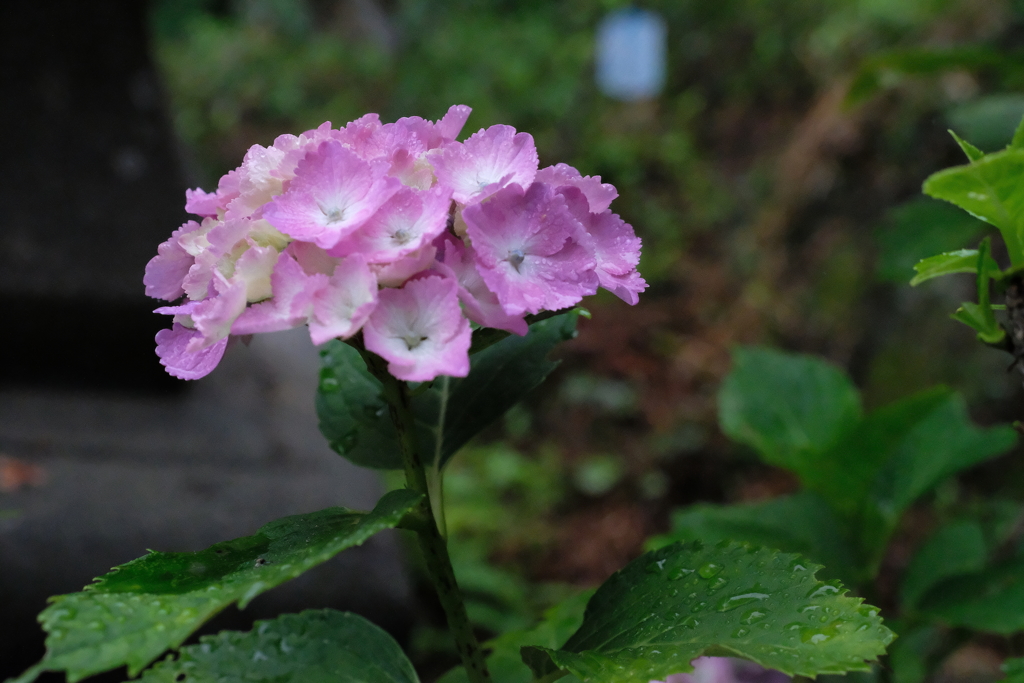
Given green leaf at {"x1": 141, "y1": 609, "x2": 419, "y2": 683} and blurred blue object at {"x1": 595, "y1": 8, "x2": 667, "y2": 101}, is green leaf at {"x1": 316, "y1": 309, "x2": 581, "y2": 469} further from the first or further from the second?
blurred blue object at {"x1": 595, "y1": 8, "x2": 667, "y2": 101}

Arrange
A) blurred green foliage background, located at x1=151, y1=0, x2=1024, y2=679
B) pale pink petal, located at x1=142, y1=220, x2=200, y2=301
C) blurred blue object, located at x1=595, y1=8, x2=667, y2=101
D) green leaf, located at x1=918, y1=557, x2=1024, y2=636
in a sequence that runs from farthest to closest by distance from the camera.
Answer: blurred blue object, located at x1=595, y1=8, x2=667, y2=101 → blurred green foliage background, located at x1=151, y1=0, x2=1024, y2=679 → green leaf, located at x1=918, y1=557, x2=1024, y2=636 → pale pink petal, located at x1=142, y1=220, x2=200, y2=301

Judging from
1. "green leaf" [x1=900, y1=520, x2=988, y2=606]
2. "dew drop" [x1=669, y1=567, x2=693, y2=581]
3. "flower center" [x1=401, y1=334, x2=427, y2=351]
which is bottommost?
"green leaf" [x1=900, y1=520, x2=988, y2=606]

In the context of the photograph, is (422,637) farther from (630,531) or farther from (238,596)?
(238,596)

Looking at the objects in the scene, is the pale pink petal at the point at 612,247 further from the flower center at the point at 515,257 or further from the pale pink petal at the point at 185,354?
the pale pink petal at the point at 185,354

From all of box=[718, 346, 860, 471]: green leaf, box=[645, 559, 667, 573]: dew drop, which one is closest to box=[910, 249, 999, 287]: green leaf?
box=[645, 559, 667, 573]: dew drop

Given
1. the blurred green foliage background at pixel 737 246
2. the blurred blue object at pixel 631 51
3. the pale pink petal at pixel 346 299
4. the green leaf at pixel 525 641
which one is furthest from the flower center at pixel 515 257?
the blurred blue object at pixel 631 51

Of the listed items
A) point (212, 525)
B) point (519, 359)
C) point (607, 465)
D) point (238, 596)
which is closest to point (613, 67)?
point (607, 465)
